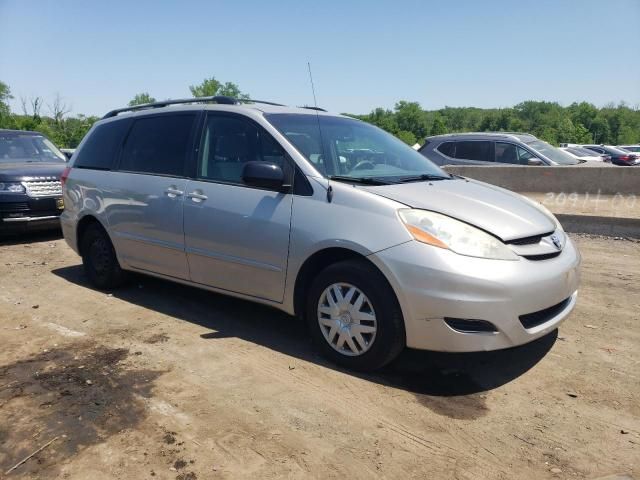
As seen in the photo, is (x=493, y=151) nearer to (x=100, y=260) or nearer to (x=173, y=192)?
(x=173, y=192)

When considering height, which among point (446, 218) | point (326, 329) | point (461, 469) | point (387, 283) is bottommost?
point (461, 469)

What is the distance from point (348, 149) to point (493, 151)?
7.44m

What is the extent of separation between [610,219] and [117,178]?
690cm

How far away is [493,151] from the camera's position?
35.9 feet

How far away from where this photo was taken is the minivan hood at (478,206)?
344 cm

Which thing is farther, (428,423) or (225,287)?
(225,287)

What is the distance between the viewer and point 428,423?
3.02m

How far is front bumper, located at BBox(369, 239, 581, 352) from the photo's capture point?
3.17 m

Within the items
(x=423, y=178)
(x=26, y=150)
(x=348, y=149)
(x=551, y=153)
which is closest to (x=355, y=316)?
(x=423, y=178)

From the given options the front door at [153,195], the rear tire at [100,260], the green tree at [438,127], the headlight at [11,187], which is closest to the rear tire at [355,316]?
the front door at [153,195]

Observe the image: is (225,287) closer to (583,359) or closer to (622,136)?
(583,359)

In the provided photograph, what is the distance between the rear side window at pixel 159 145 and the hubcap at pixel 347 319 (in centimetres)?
190

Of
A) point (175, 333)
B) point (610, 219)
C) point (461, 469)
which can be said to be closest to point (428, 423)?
point (461, 469)

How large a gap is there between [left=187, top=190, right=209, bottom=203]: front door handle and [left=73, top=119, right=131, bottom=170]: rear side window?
4.71ft
